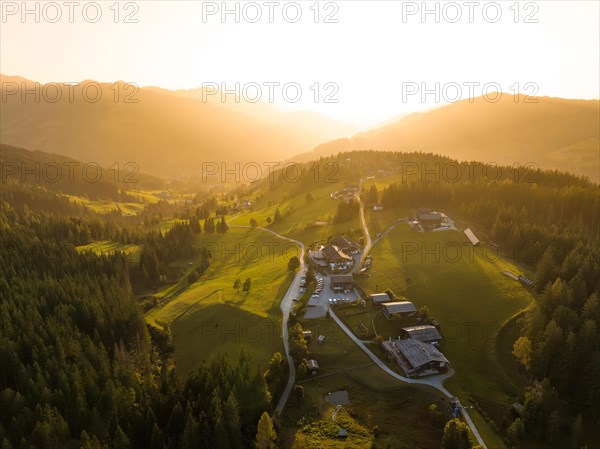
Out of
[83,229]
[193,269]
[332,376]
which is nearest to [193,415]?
[332,376]

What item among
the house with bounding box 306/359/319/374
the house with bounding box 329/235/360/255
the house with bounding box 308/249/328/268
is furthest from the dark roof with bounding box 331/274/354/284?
the house with bounding box 306/359/319/374

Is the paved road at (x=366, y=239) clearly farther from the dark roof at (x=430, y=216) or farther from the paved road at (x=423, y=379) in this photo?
the paved road at (x=423, y=379)

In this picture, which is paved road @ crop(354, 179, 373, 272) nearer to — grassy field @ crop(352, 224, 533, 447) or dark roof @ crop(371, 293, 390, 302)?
grassy field @ crop(352, 224, 533, 447)

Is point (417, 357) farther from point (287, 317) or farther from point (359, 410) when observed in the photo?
point (287, 317)

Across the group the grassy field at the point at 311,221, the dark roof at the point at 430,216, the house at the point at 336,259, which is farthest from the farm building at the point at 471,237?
the house at the point at 336,259

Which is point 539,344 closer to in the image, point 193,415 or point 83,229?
point 193,415

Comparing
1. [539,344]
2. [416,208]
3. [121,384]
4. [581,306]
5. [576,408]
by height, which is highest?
[416,208]
